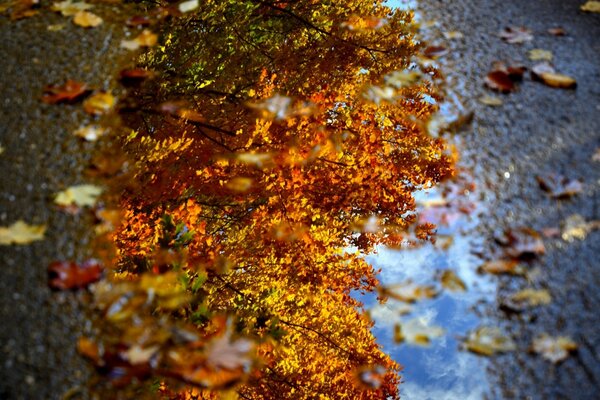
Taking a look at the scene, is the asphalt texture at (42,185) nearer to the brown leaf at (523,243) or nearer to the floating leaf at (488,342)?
the floating leaf at (488,342)

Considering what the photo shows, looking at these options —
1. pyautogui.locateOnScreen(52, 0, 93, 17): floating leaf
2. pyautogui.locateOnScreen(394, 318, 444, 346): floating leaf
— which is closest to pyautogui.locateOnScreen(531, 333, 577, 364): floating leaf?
pyautogui.locateOnScreen(394, 318, 444, 346): floating leaf

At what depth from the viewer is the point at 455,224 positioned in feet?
7.96

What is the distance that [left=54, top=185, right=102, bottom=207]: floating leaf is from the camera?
6.51ft

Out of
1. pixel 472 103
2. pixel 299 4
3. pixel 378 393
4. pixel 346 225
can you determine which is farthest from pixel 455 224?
pixel 378 393

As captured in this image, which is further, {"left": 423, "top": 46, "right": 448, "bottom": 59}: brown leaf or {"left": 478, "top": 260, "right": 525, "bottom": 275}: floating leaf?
{"left": 423, "top": 46, "right": 448, "bottom": 59}: brown leaf

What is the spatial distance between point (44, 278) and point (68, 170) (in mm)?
588

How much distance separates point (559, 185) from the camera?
86.0 inches

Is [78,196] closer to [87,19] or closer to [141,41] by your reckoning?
[141,41]

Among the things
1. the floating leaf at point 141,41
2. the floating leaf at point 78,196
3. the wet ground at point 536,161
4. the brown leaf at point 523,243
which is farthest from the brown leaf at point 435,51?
the floating leaf at point 78,196

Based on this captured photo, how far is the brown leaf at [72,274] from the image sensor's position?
5.66ft

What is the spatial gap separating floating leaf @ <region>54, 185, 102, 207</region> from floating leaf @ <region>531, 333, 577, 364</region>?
6.18 feet

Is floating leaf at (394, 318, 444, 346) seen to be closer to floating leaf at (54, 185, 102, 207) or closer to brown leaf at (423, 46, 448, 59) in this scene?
floating leaf at (54, 185, 102, 207)

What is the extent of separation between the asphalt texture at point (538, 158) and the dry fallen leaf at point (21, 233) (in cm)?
184

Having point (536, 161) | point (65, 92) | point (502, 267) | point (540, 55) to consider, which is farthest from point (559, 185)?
point (65, 92)
